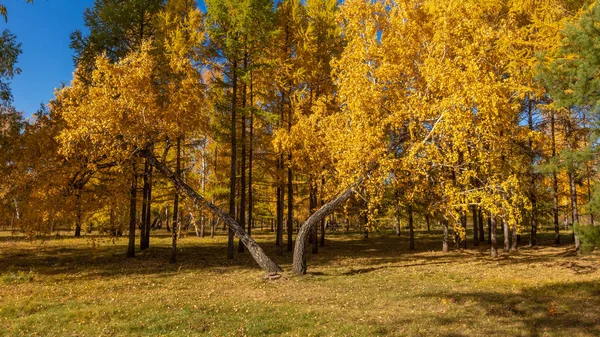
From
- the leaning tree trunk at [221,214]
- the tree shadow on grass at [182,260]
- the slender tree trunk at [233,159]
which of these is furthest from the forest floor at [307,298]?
the slender tree trunk at [233,159]

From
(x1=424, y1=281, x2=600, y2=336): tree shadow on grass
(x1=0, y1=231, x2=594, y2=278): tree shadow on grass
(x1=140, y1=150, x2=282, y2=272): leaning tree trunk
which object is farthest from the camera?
(x1=0, y1=231, x2=594, y2=278): tree shadow on grass

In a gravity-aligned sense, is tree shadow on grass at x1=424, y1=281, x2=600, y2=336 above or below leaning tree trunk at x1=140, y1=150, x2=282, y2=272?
below

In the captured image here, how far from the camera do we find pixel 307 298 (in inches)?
401

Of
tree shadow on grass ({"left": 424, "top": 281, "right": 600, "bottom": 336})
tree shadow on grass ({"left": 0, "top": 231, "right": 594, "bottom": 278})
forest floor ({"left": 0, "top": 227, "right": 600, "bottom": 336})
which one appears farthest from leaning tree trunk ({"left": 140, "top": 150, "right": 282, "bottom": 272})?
tree shadow on grass ({"left": 424, "top": 281, "right": 600, "bottom": 336})

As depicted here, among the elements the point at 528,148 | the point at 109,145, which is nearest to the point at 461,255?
the point at 528,148

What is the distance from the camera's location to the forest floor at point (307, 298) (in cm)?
753

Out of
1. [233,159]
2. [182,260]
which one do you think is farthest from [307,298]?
[182,260]

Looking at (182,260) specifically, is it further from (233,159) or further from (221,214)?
(233,159)

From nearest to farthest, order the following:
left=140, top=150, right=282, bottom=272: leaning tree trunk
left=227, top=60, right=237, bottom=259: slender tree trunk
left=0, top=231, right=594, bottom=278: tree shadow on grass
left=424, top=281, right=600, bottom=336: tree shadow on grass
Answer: left=424, top=281, right=600, bottom=336: tree shadow on grass, left=140, top=150, right=282, bottom=272: leaning tree trunk, left=0, top=231, right=594, bottom=278: tree shadow on grass, left=227, top=60, right=237, bottom=259: slender tree trunk

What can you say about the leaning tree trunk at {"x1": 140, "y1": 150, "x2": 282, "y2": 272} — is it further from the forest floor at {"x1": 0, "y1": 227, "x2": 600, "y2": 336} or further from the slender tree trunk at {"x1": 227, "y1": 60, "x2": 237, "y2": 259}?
the slender tree trunk at {"x1": 227, "y1": 60, "x2": 237, "y2": 259}

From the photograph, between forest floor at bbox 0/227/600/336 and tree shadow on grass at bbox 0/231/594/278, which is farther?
tree shadow on grass at bbox 0/231/594/278

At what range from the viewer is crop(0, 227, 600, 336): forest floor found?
7.53 meters

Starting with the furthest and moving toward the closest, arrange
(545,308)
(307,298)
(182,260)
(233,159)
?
(182,260) < (233,159) < (307,298) < (545,308)

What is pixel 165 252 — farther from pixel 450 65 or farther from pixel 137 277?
pixel 450 65
